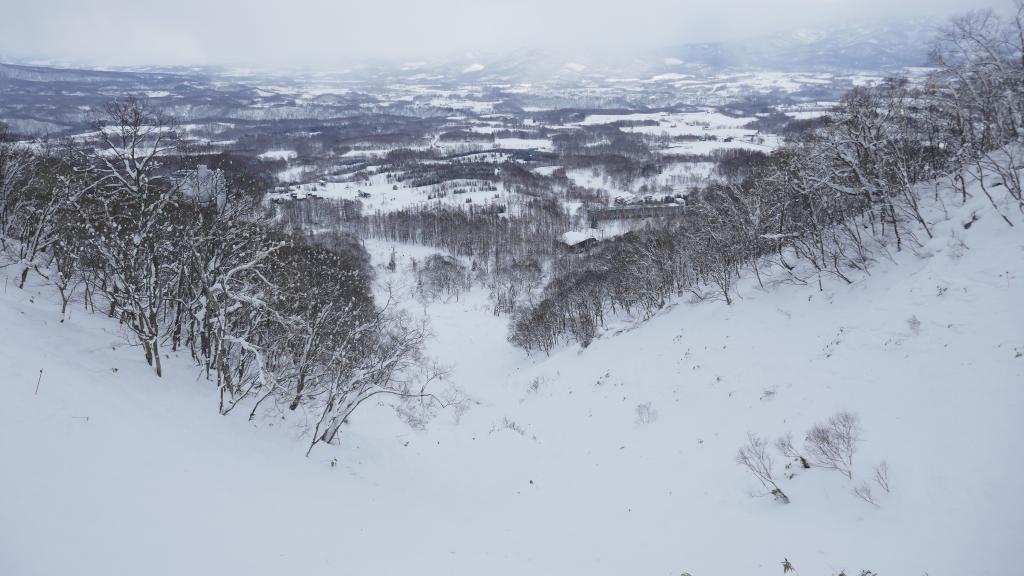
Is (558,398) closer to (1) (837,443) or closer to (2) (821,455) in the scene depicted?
(2) (821,455)

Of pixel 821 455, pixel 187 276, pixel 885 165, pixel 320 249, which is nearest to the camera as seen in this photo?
pixel 821 455

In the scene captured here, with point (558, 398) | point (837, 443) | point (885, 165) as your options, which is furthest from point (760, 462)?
point (885, 165)

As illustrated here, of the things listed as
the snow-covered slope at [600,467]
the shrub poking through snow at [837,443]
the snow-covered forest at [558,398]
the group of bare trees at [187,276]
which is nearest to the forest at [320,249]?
the group of bare trees at [187,276]

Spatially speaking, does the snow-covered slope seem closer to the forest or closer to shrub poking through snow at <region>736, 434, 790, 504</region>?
shrub poking through snow at <region>736, 434, 790, 504</region>

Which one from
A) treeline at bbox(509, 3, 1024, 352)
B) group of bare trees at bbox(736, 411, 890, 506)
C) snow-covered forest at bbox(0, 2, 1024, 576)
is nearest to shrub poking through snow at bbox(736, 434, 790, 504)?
group of bare trees at bbox(736, 411, 890, 506)

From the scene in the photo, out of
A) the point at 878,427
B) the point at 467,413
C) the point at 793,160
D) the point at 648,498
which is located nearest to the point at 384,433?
the point at 467,413
